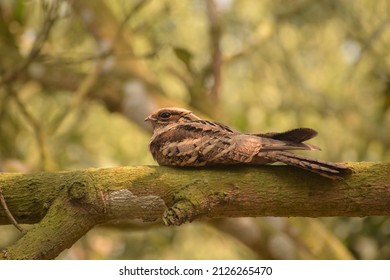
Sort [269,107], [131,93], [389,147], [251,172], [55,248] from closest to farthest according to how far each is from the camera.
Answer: [55,248] → [251,172] → [131,93] → [389,147] → [269,107]

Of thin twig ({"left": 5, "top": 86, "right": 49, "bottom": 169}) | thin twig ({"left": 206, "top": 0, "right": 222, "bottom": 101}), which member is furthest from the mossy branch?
thin twig ({"left": 206, "top": 0, "right": 222, "bottom": 101})

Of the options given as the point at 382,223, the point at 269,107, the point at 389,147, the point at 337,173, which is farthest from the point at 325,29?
the point at 337,173

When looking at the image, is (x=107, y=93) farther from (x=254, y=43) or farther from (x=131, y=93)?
(x=254, y=43)

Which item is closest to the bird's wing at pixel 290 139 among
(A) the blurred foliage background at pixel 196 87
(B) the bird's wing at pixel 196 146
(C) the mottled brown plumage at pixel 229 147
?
(C) the mottled brown plumage at pixel 229 147

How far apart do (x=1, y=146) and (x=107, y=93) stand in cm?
86

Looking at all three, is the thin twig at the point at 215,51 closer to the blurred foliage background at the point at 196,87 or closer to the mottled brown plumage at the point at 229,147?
the blurred foliage background at the point at 196,87

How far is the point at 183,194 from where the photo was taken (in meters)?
2.02

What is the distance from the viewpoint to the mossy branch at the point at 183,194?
203 cm

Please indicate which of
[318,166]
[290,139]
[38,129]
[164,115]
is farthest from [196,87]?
[318,166]

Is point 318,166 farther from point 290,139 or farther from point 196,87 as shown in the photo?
point 196,87

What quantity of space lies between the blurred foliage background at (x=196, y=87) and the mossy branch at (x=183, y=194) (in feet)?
5.21

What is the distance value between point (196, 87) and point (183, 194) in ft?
7.08

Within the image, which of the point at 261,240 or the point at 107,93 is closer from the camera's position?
the point at 261,240

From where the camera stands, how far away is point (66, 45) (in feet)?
17.5
